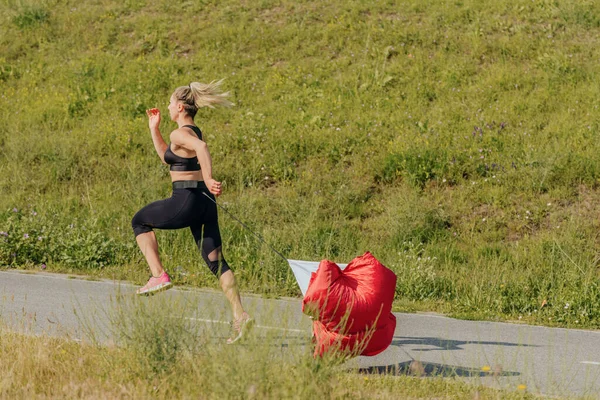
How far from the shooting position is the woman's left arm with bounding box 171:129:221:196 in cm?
709

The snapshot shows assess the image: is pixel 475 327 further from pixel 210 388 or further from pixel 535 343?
pixel 210 388

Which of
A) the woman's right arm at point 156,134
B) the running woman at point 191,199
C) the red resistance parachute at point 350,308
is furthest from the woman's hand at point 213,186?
the red resistance parachute at point 350,308

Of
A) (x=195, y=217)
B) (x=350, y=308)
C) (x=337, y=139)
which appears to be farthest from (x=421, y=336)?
(x=337, y=139)

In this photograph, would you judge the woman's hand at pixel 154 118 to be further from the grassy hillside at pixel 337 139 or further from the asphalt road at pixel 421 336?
the grassy hillside at pixel 337 139

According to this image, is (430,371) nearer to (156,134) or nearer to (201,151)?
(201,151)

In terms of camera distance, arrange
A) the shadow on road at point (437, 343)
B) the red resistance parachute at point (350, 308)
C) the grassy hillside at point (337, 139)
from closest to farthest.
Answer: the red resistance parachute at point (350, 308), the shadow on road at point (437, 343), the grassy hillside at point (337, 139)

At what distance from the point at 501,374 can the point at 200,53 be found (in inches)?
551

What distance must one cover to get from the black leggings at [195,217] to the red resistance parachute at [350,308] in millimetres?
1215

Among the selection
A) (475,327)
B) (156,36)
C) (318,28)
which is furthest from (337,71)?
(475,327)

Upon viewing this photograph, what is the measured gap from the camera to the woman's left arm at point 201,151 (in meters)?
7.09

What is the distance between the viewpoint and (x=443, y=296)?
10547 mm

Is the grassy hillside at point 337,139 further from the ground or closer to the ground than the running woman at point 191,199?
closer to the ground

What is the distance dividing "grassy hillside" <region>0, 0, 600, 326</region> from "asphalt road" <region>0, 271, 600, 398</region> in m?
0.80

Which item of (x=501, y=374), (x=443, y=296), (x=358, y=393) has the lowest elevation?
(x=443, y=296)
